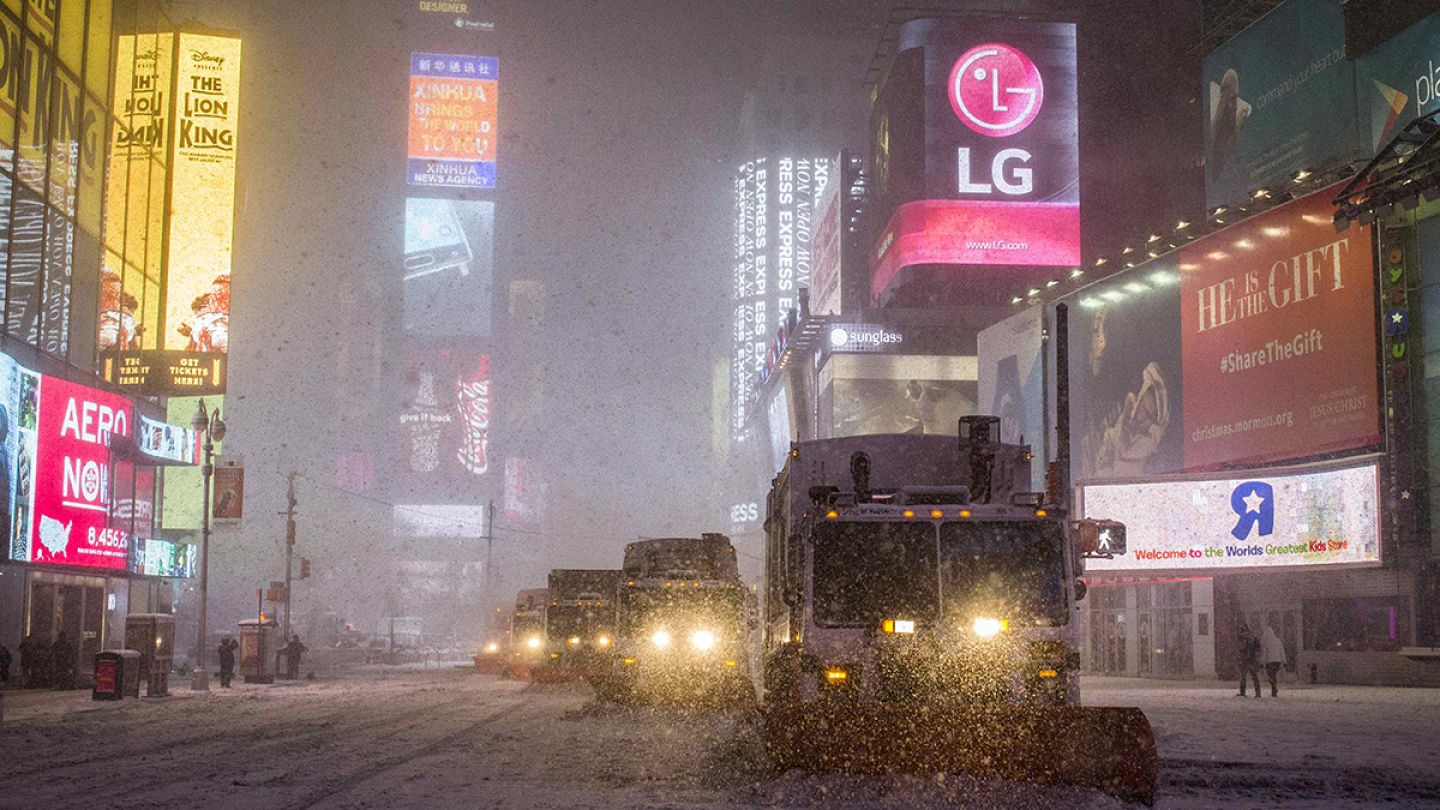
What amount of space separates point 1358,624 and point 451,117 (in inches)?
6821

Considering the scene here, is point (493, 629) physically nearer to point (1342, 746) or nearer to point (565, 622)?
point (565, 622)

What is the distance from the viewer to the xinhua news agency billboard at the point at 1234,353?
3888 cm

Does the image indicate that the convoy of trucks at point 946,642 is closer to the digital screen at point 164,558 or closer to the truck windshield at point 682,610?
the truck windshield at point 682,610

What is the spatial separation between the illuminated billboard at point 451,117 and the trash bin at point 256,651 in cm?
15571

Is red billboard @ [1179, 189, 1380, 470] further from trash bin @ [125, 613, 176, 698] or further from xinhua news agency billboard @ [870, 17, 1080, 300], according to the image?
trash bin @ [125, 613, 176, 698]

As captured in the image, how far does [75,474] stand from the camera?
4022 centimetres

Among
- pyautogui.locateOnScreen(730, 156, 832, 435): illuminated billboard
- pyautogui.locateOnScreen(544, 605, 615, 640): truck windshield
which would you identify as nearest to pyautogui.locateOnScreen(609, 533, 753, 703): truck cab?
pyautogui.locateOnScreen(544, 605, 615, 640): truck windshield

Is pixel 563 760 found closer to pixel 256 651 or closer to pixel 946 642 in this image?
pixel 946 642

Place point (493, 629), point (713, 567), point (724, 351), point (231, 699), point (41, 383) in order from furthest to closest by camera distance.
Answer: point (724, 351) < point (493, 629) < point (41, 383) < point (231, 699) < point (713, 567)

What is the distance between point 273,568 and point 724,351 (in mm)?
58049

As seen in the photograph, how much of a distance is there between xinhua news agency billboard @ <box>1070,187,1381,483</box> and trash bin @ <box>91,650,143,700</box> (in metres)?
28.1

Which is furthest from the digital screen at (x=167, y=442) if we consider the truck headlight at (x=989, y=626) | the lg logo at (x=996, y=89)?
the lg logo at (x=996, y=89)

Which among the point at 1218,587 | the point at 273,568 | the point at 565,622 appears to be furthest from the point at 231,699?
the point at 273,568

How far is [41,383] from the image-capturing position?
125 ft
